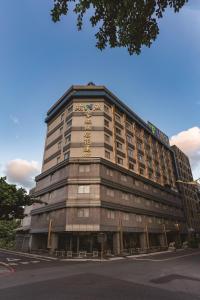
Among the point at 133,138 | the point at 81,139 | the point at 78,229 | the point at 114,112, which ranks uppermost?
the point at 114,112

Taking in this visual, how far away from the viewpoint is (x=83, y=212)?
115 ft

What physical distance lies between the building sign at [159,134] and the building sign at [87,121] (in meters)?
24.4

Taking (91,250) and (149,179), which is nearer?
(91,250)

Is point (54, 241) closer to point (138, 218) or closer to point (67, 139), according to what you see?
point (138, 218)

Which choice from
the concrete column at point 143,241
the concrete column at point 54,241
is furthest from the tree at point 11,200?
the concrete column at point 143,241

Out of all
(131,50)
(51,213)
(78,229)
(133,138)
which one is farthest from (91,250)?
(131,50)

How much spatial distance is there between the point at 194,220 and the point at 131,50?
3123 inches

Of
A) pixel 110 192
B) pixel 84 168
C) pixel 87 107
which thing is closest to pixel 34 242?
pixel 110 192

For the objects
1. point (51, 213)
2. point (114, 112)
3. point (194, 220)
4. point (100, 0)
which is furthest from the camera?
point (194, 220)

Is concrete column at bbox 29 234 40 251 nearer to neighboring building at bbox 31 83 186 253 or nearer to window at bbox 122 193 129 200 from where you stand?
neighboring building at bbox 31 83 186 253

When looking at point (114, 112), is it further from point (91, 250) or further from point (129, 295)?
point (129, 295)

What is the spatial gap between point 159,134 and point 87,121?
109 ft

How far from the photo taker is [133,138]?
52125 mm

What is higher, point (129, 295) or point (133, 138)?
point (133, 138)
